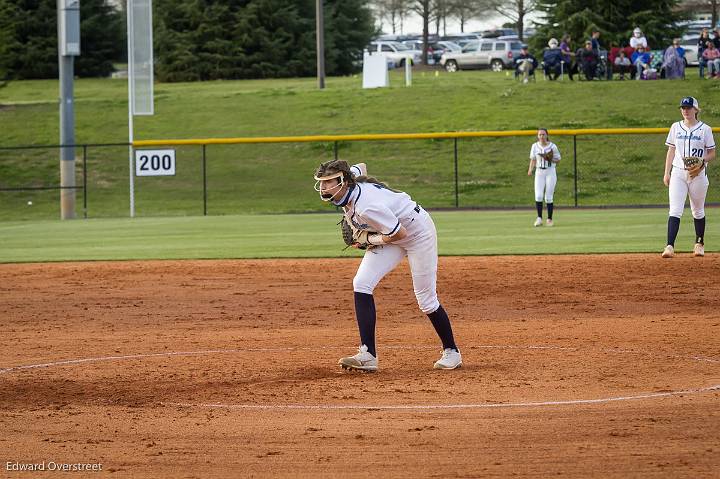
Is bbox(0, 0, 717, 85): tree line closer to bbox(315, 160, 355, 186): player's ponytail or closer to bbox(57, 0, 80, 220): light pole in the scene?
bbox(57, 0, 80, 220): light pole

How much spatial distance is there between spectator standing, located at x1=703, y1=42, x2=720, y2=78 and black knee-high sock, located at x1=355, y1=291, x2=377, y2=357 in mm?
36321

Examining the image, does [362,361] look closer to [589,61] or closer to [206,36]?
[589,61]

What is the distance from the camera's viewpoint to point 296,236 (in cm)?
2302

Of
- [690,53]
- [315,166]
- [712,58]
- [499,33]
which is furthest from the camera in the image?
[499,33]

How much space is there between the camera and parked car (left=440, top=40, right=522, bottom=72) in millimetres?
59219

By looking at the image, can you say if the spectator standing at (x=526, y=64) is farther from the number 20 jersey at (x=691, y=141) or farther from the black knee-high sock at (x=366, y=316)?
the black knee-high sock at (x=366, y=316)

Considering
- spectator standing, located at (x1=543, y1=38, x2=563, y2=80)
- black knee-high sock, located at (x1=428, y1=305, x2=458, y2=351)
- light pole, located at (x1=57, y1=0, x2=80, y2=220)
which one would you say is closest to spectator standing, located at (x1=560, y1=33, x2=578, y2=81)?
spectator standing, located at (x1=543, y1=38, x2=563, y2=80)

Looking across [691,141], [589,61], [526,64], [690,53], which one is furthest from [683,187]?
[690,53]

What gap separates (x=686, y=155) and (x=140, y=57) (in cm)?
1769

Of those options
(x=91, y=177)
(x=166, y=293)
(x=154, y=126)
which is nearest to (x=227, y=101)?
(x=154, y=126)

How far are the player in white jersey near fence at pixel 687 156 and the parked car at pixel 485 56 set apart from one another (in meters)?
42.5

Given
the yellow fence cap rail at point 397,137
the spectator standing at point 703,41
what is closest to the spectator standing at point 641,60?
the spectator standing at point 703,41

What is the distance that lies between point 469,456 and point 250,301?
8.00m

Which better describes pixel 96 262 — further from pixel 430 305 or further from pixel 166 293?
pixel 430 305
